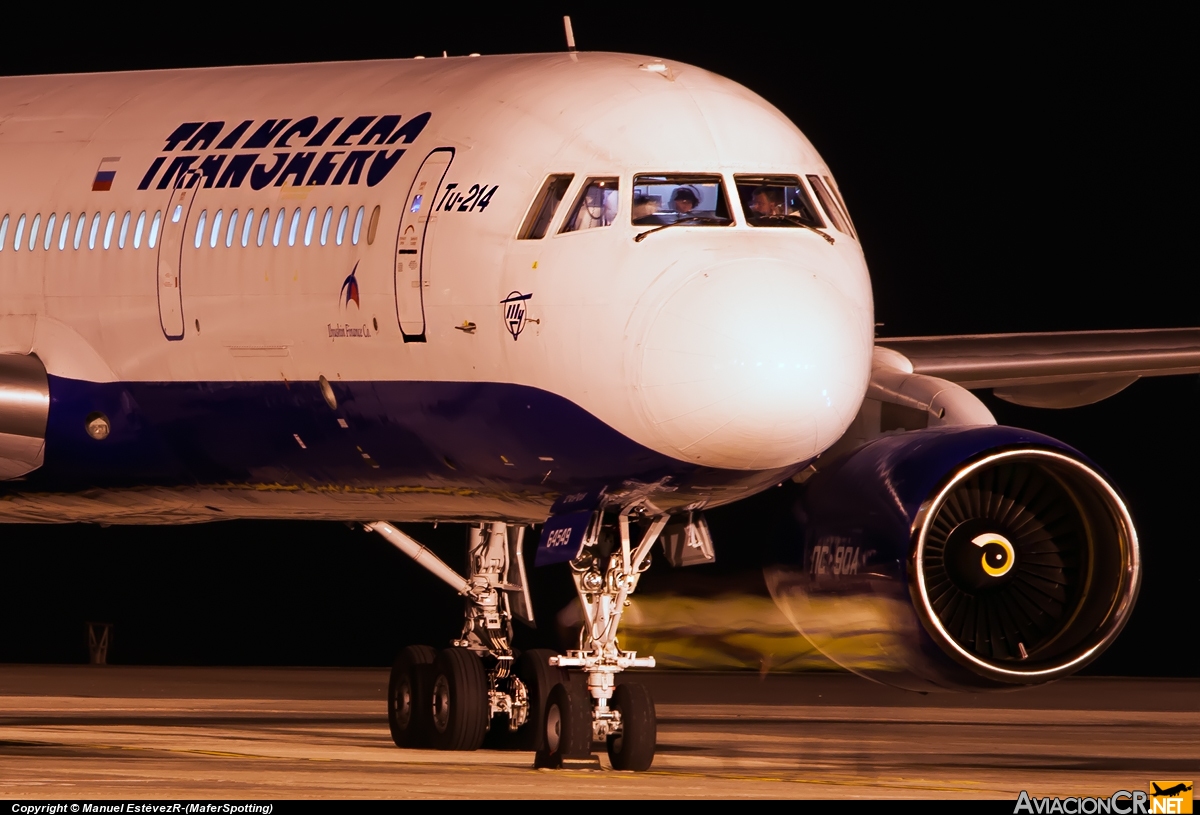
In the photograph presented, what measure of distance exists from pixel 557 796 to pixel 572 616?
1556 centimetres

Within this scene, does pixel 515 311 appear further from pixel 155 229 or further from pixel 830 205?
pixel 155 229

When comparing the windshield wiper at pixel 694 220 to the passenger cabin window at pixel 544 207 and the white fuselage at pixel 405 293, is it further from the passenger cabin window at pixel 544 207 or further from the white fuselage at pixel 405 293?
the passenger cabin window at pixel 544 207

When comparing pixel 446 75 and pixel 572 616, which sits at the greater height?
pixel 446 75

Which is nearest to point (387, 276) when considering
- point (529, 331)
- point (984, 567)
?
point (529, 331)

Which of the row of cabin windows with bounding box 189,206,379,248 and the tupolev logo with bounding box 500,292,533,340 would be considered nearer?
the tupolev logo with bounding box 500,292,533,340

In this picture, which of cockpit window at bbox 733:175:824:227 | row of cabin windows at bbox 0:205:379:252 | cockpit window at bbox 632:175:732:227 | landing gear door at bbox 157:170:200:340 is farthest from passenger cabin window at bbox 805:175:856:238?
landing gear door at bbox 157:170:200:340

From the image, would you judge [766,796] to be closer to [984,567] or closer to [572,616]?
[984,567]

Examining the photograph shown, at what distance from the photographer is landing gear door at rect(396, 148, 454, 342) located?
18984 millimetres

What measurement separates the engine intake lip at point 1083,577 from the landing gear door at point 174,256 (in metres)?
5.58

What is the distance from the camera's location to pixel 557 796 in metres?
17.0

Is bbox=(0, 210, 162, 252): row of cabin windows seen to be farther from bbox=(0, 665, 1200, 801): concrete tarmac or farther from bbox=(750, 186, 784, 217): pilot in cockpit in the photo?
bbox=(750, 186, 784, 217): pilot in cockpit

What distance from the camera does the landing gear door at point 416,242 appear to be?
19.0m

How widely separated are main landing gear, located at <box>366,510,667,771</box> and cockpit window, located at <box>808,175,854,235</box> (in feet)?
7.19

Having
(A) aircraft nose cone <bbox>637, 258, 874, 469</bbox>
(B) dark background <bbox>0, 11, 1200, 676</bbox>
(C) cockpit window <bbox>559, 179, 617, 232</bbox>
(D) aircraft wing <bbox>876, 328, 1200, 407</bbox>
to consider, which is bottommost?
(A) aircraft nose cone <bbox>637, 258, 874, 469</bbox>
